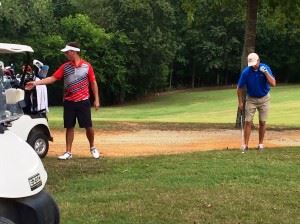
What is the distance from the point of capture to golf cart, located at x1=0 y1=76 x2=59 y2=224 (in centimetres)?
411

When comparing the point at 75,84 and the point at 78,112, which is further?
the point at 78,112

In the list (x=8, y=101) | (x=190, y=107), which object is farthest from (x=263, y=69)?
(x=190, y=107)

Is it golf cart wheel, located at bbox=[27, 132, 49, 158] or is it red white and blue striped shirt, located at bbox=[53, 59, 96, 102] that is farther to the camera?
golf cart wheel, located at bbox=[27, 132, 49, 158]

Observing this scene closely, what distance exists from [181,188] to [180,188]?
0.01 metres

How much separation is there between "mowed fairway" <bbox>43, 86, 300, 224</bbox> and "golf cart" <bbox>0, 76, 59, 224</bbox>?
5.80ft

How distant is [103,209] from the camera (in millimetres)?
6578

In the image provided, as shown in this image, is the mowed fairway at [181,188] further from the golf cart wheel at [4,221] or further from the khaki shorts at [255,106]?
the golf cart wheel at [4,221]

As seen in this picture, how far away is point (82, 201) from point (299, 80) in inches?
2737

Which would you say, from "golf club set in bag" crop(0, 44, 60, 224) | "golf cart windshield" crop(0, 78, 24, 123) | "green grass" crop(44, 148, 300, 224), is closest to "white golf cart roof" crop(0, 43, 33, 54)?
"green grass" crop(44, 148, 300, 224)

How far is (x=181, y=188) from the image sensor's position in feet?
25.0

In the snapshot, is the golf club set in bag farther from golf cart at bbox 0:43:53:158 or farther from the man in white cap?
the man in white cap

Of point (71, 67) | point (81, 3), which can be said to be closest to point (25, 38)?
point (81, 3)

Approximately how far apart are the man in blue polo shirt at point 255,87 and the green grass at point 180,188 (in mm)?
1013

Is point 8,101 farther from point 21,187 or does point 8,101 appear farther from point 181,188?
point 181,188
